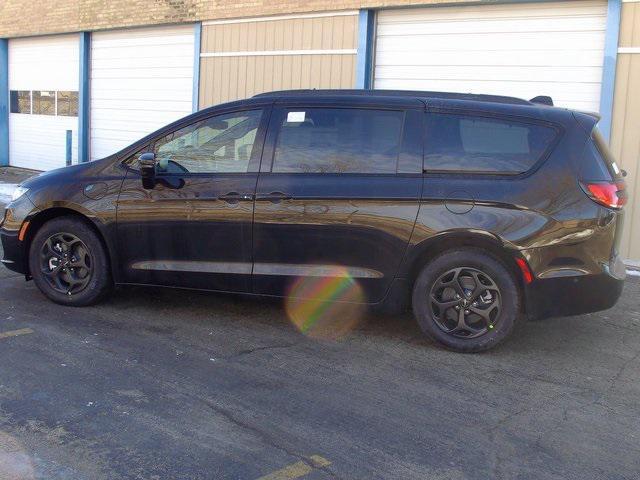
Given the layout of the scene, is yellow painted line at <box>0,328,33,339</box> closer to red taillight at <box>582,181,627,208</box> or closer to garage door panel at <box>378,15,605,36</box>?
red taillight at <box>582,181,627,208</box>

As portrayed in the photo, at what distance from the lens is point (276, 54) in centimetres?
1283

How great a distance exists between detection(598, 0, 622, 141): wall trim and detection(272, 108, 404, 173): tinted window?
4.70m

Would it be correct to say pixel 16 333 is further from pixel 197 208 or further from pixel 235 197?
pixel 235 197

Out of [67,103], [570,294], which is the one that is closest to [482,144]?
[570,294]

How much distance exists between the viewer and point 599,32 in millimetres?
9367

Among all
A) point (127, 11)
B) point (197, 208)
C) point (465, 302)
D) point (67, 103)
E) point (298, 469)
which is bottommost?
point (298, 469)

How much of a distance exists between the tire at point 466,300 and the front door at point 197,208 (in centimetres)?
135

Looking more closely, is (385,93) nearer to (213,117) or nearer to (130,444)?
(213,117)

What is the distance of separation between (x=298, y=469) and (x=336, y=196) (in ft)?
7.75

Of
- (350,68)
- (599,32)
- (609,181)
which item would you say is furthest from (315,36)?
(609,181)

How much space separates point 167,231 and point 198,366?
1.32 metres

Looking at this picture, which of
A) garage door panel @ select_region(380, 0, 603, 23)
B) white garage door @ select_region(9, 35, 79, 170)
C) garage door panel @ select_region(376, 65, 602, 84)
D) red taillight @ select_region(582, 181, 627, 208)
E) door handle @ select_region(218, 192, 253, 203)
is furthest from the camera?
white garage door @ select_region(9, 35, 79, 170)

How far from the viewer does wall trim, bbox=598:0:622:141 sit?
9.07m

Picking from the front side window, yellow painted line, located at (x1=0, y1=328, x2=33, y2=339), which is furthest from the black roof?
yellow painted line, located at (x1=0, y1=328, x2=33, y2=339)
